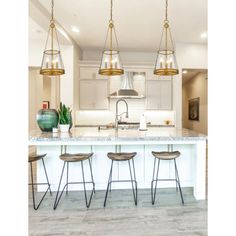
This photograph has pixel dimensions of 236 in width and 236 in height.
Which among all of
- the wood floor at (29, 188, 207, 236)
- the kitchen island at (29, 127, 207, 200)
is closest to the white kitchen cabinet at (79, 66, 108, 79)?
the kitchen island at (29, 127, 207, 200)

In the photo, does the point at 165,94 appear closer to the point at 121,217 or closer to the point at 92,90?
the point at 92,90

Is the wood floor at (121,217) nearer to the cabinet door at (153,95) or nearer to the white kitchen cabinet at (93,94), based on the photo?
the white kitchen cabinet at (93,94)

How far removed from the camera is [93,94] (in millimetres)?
6156

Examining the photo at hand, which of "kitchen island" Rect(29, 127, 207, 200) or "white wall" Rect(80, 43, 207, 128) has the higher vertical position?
"white wall" Rect(80, 43, 207, 128)

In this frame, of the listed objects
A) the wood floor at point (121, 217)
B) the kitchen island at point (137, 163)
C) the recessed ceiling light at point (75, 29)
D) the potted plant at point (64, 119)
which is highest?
the recessed ceiling light at point (75, 29)

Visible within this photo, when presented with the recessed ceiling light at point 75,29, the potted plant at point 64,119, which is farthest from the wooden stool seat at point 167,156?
the recessed ceiling light at point 75,29

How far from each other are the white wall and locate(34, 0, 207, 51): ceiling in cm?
31

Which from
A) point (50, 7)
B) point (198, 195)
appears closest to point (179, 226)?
point (198, 195)

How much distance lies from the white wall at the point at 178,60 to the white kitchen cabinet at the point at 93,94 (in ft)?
1.12

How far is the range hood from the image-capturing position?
600 centimetres

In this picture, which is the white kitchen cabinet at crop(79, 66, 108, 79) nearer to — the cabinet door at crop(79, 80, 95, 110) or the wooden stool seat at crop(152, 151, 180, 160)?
the cabinet door at crop(79, 80, 95, 110)

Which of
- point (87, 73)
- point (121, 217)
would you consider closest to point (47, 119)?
point (121, 217)

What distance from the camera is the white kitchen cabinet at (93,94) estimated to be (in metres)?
6.14
